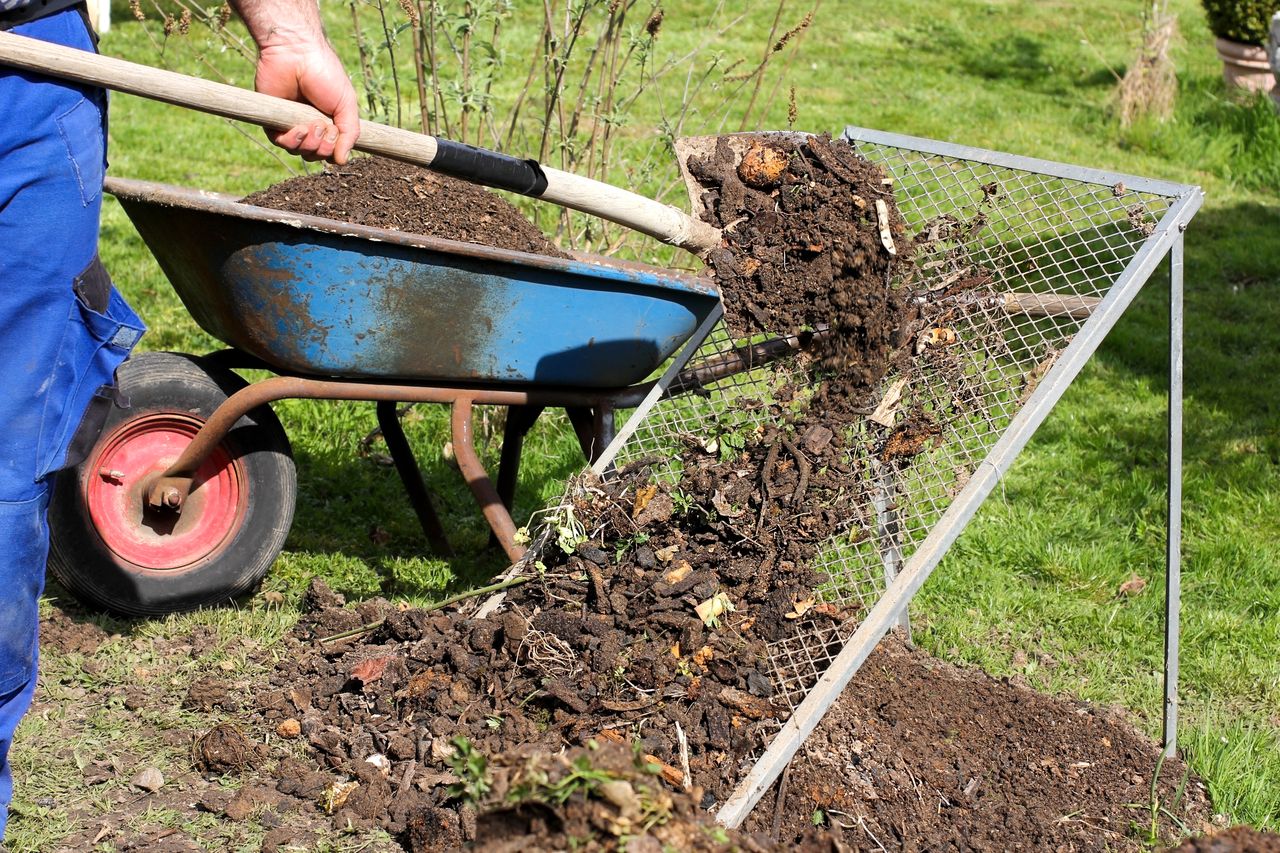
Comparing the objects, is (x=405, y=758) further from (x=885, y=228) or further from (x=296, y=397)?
(x=885, y=228)

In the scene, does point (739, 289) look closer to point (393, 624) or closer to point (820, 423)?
point (820, 423)

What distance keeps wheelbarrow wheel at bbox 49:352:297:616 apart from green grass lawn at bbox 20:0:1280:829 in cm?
14

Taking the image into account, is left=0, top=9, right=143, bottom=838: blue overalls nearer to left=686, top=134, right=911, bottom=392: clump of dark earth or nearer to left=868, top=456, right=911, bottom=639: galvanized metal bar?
left=686, top=134, right=911, bottom=392: clump of dark earth

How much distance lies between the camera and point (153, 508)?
3.32 metres

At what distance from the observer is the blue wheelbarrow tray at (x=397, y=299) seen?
2912mm

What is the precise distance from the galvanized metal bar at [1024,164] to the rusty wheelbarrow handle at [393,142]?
521mm

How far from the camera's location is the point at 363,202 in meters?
3.42

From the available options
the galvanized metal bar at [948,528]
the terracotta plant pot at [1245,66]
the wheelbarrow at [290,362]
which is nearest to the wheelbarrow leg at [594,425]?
the wheelbarrow at [290,362]

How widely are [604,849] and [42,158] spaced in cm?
164

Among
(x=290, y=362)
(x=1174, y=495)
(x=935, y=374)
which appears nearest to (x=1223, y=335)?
(x=1174, y=495)

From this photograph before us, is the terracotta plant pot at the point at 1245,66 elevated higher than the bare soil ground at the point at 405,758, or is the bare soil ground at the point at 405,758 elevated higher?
the terracotta plant pot at the point at 1245,66

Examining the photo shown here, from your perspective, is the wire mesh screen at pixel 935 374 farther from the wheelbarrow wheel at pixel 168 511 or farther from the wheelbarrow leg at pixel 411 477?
the wheelbarrow wheel at pixel 168 511

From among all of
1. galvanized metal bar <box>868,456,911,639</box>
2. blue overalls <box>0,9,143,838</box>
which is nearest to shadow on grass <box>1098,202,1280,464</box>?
galvanized metal bar <box>868,456,911,639</box>

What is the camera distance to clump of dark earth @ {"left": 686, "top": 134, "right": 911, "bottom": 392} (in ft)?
9.34
